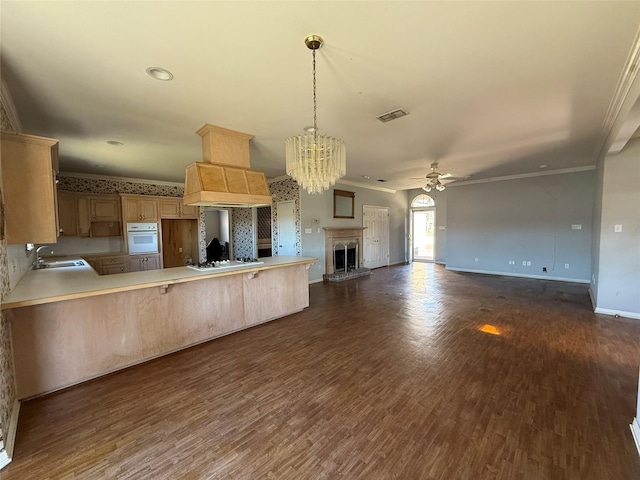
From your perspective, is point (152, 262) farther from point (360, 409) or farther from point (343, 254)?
point (360, 409)

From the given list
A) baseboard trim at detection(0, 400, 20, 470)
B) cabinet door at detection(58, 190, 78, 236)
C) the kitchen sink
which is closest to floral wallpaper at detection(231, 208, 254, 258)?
cabinet door at detection(58, 190, 78, 236)

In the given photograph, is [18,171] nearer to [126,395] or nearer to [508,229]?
[126,395]

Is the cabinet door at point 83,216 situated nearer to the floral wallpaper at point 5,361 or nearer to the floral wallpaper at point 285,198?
the floral wallpaper at point 285,198

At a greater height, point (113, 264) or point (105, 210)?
point (105, 210)

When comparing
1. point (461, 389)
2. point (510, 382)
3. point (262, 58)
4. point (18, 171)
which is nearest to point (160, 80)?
point (262, 58)

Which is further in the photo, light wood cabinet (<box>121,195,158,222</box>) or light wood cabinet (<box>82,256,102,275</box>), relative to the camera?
light wood cabinet (<box>121,195,158,222</box>)

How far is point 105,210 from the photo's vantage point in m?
5.88

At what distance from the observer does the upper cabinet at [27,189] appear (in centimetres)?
202

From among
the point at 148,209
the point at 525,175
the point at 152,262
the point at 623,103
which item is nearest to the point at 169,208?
the point at 148,209

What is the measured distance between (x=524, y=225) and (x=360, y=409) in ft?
23.7

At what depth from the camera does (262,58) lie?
6.54 ft

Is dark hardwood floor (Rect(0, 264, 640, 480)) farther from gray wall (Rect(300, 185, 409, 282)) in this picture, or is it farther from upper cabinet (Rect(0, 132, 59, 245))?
gray wall (Rect(300, 185, 409, 282))

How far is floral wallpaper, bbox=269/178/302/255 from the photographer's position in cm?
650

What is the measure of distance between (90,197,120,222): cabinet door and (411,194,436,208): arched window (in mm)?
9275
